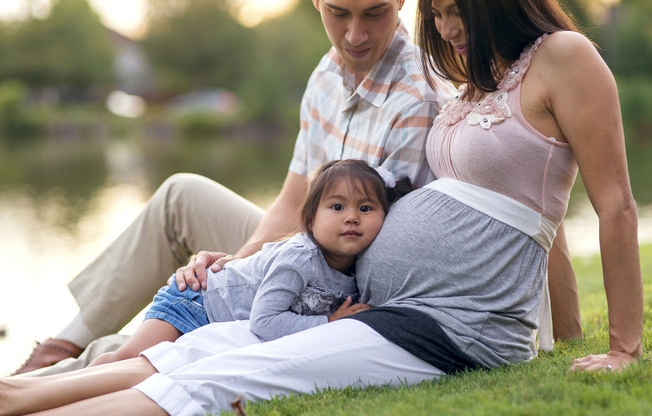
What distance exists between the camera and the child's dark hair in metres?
3.12

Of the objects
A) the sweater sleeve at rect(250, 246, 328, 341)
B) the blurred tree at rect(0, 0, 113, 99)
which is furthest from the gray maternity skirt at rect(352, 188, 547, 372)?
the blurred tree at rect(0, 0, 113, 99)

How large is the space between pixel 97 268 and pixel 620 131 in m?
2.83

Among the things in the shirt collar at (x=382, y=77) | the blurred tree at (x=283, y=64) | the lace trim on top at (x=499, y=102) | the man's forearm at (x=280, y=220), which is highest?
the blurred tree at (x=283, y=64)

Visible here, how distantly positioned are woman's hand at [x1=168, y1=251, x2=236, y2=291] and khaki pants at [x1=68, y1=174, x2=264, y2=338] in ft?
2.23

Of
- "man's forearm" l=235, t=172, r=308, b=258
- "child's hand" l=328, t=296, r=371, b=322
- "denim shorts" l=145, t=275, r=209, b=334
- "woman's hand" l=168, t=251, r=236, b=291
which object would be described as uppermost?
"man's forearm" l=235, t=172, r=308, b=258

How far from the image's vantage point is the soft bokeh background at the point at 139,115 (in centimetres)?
1130

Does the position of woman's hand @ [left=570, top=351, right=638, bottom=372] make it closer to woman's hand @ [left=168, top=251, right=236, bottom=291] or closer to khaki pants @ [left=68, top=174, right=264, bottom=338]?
woman's hand @ [left=168, top=251, right=236, bottom=291]

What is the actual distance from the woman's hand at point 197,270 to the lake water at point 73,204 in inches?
104

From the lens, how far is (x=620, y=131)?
2711 mm

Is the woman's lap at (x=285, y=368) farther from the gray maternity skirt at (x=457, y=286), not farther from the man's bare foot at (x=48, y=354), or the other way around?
the man's bare foot at (x=48, y=354)

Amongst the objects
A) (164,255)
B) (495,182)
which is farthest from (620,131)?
(164,255)

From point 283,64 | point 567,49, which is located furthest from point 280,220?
point 283,64

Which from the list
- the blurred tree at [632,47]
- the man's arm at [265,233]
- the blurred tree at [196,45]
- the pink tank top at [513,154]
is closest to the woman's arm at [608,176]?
the pink tank top at [513,154]

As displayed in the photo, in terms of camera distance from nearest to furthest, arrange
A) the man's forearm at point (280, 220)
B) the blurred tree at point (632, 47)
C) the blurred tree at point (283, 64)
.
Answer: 1. the man's forearm at point (280, 220)
2. the blurred tree at point (632, 47)
3. the blurred tree at point (283, 64)
